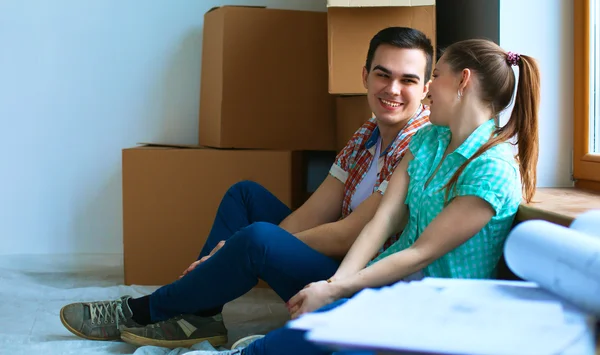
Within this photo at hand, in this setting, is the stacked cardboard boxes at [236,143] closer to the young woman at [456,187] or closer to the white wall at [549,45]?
the white wall at [549,45]

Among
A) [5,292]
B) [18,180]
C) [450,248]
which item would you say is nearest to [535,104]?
[450,248]

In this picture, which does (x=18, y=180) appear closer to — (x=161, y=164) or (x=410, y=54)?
(x=161, y=164)

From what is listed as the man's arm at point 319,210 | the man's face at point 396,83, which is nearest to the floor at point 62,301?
the man's arm at point 319,210

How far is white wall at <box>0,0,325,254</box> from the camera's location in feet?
8.25

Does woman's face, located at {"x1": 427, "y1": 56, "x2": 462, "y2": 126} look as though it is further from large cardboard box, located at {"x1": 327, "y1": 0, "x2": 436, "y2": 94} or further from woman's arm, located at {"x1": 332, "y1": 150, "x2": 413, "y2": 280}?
large cardboard box, located at {"x1": 327, "y1": 0, "x2": 436, "y2": 94}

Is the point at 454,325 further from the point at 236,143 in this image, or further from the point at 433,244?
the point at 236,143

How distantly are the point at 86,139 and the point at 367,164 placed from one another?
55.0 inches

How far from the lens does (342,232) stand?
1427 millimetres

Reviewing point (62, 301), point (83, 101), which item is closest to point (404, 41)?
point (62, 301)

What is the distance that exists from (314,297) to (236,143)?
46.2 inches

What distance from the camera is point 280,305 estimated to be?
1997 millimetres

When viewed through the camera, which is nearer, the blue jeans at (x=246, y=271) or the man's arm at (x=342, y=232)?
the blue jeans at (x=246, y=271)

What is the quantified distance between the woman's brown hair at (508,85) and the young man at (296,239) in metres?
0.26

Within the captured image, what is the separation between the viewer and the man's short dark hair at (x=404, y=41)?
58.6 inches
